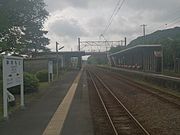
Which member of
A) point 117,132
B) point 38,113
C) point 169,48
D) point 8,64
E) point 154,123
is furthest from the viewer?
point 169,48

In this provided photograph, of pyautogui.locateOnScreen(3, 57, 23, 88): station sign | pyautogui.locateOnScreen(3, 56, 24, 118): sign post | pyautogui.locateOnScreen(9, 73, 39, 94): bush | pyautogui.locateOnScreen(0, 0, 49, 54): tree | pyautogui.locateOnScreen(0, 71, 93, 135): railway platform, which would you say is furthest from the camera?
pyautogui.locateOnScreen(9, 73, 39, 94): bush

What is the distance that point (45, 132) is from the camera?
445 inches

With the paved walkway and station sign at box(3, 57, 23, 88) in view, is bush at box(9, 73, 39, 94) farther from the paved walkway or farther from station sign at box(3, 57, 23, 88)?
station sign at box(3, 57, 23, 88)

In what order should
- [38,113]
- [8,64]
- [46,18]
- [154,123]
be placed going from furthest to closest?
[46,18] → [38,113] → [8,64] → [154,123]

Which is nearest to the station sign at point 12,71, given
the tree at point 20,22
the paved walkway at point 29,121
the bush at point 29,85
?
the paved walkway at point 29,121

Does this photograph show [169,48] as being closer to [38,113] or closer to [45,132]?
[38,113]

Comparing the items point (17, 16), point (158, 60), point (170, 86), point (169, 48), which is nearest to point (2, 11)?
point (17, 16)

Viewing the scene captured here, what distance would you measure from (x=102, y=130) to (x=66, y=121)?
83.2 inches

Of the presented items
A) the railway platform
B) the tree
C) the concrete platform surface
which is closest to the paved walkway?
the railway platform

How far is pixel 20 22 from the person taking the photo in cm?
2483

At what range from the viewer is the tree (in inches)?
880

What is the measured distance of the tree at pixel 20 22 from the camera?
73.3ft

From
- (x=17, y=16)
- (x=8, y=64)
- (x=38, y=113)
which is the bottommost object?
(x=38, y=113)

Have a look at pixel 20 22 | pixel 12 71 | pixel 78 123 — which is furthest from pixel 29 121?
pixel 20 22
